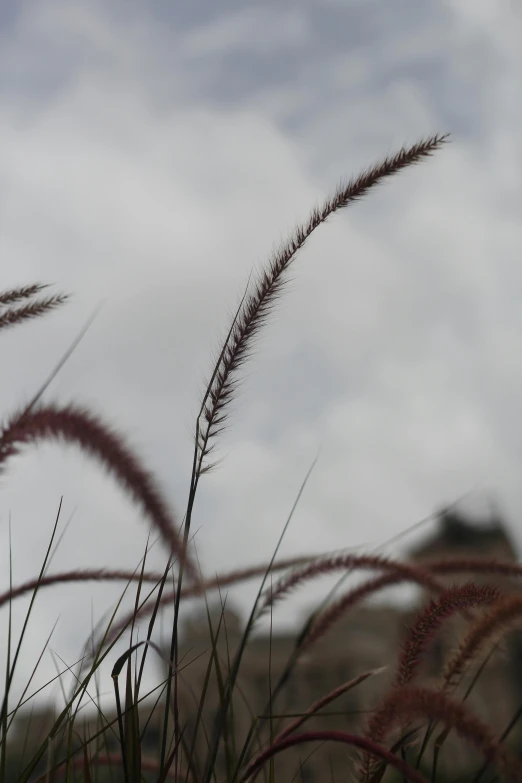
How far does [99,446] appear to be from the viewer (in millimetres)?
1082

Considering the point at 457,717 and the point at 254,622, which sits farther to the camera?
the point at 254,622

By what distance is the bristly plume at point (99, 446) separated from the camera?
1.04 metres

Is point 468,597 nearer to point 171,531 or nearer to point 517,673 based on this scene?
point 171,531

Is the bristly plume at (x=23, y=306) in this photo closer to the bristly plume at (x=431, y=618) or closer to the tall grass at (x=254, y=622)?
the tall grass at (x=254, y=622)

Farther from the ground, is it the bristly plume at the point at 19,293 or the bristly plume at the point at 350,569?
the bristly plume at the point at 19,293

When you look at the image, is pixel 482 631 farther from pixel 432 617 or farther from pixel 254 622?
pixel 254 622

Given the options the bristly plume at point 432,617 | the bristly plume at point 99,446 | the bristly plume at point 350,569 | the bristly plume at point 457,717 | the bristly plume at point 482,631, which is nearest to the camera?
the bristly plume at point 457,717

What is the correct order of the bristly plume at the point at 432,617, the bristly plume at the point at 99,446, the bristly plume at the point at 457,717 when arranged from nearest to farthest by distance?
the bristly plume at the point at 457,717, the bristly plume at the point at 99,446, the bristly plume at the point at 432,617

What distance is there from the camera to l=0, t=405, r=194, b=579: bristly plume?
1036mm

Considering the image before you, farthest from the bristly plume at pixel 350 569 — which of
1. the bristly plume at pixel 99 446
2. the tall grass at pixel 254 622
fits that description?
the bristly plume at pixel 99 446

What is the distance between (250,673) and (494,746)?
39.6 m

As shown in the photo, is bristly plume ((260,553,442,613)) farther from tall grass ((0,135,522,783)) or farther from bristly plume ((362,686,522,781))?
bristly plume ((362,686,522,781))

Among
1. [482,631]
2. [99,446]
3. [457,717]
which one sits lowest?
[457,717]

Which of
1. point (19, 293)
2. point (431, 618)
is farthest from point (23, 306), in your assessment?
point (431, 618)
